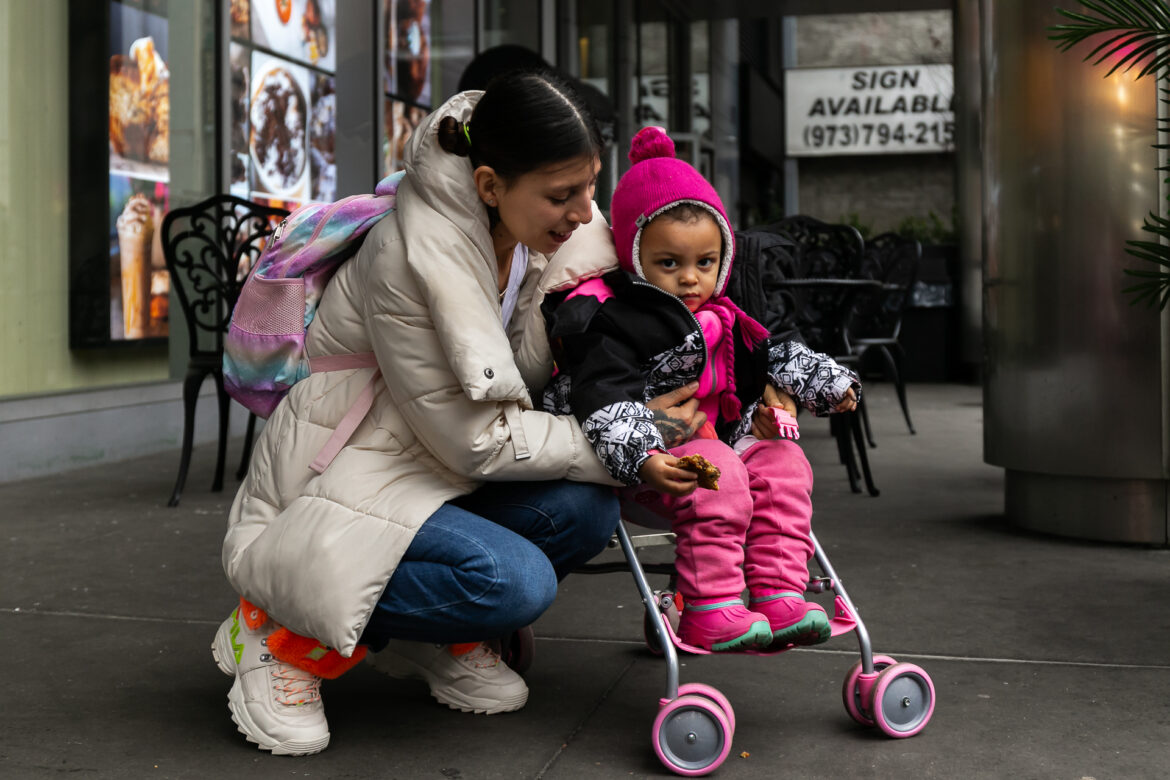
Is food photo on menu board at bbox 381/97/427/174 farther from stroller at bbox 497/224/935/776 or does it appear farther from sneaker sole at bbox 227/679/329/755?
sneaker sole at bbox 227/679/329/755

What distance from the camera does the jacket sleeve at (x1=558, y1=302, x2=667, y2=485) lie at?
2.04 m

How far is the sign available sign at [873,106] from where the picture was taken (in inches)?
832

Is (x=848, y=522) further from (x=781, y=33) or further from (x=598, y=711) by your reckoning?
(x=781, y=33)

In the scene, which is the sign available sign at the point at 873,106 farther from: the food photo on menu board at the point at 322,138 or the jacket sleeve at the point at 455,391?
the jacket sleeve at the point at 455,391

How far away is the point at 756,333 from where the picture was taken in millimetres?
2359

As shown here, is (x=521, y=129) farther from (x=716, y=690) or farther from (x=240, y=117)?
(x=240, y=117)

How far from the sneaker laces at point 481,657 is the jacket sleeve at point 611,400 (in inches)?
21.4

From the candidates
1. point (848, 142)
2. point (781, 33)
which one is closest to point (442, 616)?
point (848, 142)

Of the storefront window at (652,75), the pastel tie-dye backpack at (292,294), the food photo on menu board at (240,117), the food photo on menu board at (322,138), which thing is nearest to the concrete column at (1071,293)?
the pastel tie-dye backpack at (292,294)

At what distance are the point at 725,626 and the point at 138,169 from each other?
509 cm

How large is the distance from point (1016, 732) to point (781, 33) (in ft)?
81.1

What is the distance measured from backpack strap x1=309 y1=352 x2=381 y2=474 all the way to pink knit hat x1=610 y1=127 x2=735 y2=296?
514mm

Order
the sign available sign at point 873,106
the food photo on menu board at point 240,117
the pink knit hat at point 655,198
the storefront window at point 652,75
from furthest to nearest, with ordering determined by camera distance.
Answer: the sign available sign at point 873,106 < the storefront window at point 652,75 < the food photo on menu board at point 240,117 < the pink knit hat at point 655,198

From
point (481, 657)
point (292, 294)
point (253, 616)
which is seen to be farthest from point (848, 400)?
point (253, 616)
